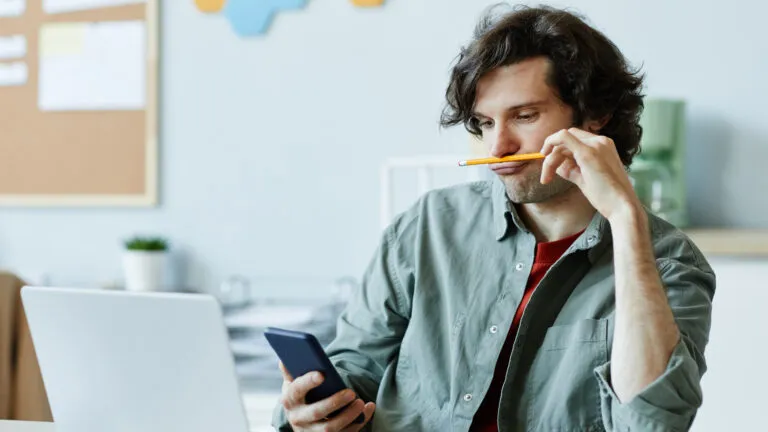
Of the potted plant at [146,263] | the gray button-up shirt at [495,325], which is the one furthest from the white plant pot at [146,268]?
the gray button-up shirt at [495,325]

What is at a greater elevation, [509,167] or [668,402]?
[509,167]

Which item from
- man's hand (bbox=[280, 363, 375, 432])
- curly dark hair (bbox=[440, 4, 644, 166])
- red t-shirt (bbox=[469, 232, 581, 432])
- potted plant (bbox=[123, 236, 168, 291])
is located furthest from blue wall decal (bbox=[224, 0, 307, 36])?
man's hand (bbox=[280, 363, 375, 432])

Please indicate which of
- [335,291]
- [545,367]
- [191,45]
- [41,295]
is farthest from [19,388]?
[191,45]

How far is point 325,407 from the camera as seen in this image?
3.96 ft

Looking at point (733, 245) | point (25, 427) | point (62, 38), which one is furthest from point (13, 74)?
point (733, 245)

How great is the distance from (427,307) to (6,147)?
2.12 m

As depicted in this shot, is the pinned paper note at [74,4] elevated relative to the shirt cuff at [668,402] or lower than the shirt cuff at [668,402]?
elevated

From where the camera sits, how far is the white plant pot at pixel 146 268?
284 centimetres

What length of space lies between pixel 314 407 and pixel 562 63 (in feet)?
1.91

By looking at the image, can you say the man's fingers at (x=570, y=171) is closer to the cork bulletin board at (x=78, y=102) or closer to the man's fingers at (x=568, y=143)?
the man's fingers at (x=568, y=143)

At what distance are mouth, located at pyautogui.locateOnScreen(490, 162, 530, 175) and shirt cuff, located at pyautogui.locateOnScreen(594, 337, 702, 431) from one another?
322mm

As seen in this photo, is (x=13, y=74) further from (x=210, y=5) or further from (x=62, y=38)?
(x=210, y=5)

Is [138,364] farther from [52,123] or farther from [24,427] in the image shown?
[52,123]

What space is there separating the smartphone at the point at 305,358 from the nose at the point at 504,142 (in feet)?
1.22
